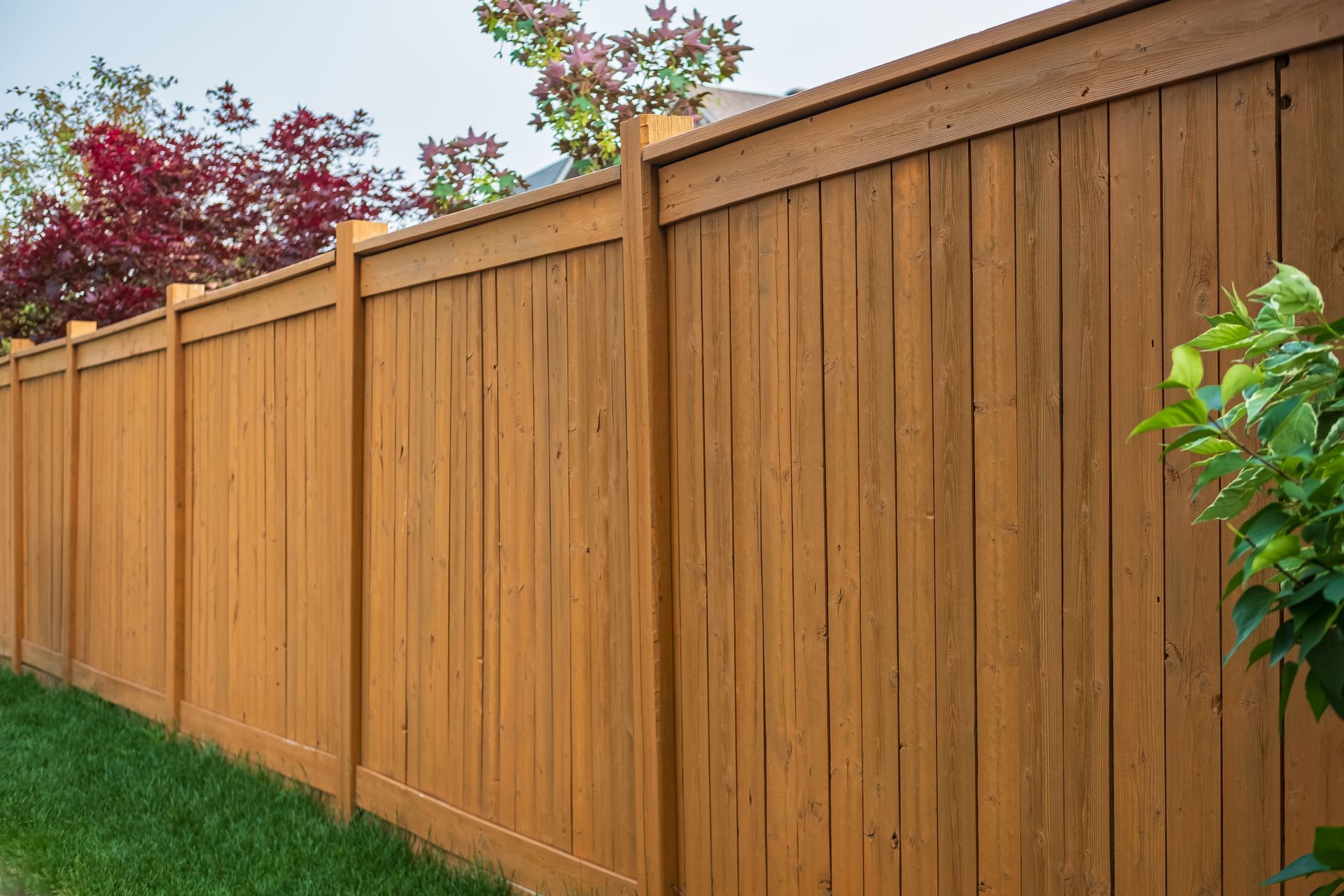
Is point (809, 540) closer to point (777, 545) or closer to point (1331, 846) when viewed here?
point (777, 545)

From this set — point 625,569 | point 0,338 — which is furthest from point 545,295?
point 0,338

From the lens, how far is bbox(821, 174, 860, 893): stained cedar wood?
2695 millimetres

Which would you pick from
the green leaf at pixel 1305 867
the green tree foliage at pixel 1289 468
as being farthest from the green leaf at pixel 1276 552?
the green leaf at pixel 1305 867

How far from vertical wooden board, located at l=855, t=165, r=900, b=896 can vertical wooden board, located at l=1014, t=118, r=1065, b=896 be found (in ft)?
1.05

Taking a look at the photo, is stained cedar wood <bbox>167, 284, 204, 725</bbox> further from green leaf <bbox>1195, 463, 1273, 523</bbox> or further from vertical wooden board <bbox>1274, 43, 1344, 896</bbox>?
green leaf <bbox>1195, 463, 1273, 523</bbox>

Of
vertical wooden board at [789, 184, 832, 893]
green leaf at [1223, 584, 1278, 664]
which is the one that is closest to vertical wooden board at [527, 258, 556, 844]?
vertical wooden board at [789, 184, 832, 893]

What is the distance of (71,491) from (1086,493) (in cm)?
737

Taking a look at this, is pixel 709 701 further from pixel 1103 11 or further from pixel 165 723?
pixel 165 723

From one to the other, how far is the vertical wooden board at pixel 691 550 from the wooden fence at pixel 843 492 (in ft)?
0.04

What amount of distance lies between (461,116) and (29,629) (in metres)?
23.9

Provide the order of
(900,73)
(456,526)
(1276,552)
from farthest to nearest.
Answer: (456,526) < (900,73) < (1276,552)

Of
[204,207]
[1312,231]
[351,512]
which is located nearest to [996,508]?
[1312,231]

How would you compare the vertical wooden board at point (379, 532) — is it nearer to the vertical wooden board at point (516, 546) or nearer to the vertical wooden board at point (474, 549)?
the vertical wooden board at point (474, 549)

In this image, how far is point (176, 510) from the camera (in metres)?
6.39
